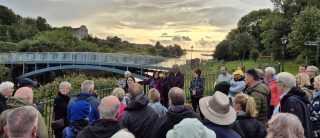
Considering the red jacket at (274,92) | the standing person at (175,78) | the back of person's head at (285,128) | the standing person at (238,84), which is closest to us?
the back of person's head at (285,128)

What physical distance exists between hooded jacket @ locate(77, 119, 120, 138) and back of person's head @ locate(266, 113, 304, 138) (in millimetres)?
1689

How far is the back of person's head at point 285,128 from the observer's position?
288cm

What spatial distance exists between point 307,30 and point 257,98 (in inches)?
984

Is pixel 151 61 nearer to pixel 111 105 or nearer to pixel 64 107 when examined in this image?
pixel 64 107

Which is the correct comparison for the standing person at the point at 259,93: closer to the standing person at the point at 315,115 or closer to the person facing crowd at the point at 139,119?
the standing person at the point at 315,115

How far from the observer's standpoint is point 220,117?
3.65 metres

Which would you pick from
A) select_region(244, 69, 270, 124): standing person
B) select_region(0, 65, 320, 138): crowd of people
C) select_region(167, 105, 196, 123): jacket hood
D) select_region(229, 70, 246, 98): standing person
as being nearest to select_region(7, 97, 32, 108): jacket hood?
select_region(0, 65, 320, 138): crowd of people

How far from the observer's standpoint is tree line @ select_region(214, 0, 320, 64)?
92.5 feet

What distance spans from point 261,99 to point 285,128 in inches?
103

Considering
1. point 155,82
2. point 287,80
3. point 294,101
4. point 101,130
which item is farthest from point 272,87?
point 101,130

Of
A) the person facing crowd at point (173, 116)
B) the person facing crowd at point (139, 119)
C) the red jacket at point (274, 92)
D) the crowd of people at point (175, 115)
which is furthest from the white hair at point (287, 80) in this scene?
the red jacket at point (274, 92)

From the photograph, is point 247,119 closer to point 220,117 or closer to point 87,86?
point 220,117

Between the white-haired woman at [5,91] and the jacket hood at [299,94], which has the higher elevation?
the jacket hood at [299,94]

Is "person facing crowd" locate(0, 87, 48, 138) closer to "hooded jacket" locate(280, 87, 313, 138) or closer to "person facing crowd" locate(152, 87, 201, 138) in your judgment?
"person facing crowd" locate(152, 87, 201, 138)
